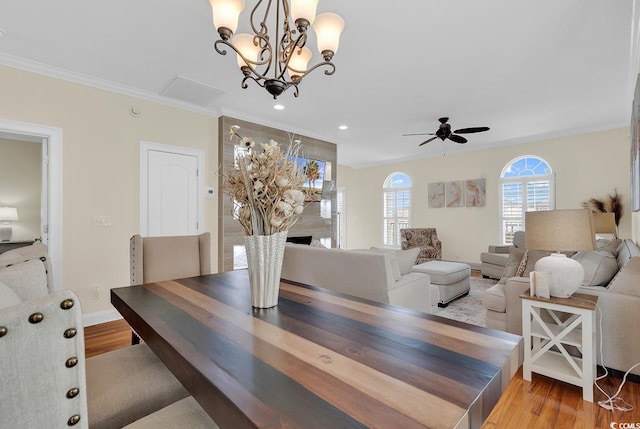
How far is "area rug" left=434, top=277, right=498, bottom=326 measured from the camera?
10.4 ft

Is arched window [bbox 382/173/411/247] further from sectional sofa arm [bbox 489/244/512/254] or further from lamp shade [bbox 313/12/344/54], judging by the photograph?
lamp shade [bbox 313/12/344/54]

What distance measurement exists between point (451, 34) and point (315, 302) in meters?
2.42

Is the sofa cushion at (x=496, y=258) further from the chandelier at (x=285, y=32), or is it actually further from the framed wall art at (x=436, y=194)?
the chandelier at (x=285, y=32)

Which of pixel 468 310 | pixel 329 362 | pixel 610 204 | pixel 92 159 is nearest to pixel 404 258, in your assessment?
pixel 468 310

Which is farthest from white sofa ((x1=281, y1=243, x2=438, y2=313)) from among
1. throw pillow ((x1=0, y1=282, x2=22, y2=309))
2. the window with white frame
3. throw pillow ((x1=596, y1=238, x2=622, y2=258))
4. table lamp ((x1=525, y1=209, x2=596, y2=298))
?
the window with white frame

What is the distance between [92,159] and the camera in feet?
10.4

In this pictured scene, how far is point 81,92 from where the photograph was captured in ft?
10.2

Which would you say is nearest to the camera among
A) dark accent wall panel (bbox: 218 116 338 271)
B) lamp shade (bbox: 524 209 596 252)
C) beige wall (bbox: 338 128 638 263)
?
lamp shade (bbox: 524 209 596 252)

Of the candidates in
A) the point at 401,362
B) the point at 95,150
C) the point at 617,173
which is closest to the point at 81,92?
the point at 95,150

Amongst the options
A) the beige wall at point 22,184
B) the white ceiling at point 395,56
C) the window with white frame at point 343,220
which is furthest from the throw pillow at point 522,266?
the beige wall at point 22,184

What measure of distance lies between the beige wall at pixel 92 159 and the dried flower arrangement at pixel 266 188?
9.14ft

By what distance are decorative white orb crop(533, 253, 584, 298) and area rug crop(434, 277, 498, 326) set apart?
108cm

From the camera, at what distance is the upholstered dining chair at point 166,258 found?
201 cm

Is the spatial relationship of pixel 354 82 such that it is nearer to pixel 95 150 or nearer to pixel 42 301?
pixel 95 150
